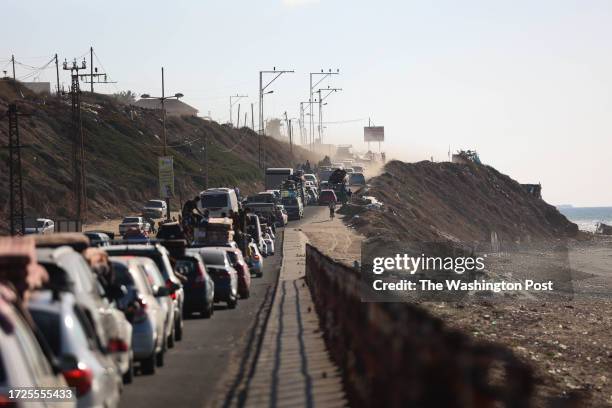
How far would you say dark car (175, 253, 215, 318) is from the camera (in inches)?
1068

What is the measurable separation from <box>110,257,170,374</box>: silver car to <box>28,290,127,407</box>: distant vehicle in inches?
210

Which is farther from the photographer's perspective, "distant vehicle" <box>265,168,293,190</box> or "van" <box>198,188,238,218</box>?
"distant vehicle" <box>265,168,293,190</box>

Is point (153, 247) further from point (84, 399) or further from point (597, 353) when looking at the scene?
point (597, 353)

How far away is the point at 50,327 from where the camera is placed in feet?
35.1

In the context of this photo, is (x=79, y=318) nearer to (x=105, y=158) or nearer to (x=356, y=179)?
(x=105, y=158)

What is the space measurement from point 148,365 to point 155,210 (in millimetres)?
86833

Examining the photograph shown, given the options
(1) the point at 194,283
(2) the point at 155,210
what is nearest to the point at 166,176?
(2) the point at 155,210

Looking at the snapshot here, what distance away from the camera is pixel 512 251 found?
392 ft

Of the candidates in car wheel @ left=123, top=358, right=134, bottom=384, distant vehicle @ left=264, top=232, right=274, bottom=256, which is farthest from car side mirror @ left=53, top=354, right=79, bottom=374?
distant vehicle @ left=264, top=232, right=274, bottom=256

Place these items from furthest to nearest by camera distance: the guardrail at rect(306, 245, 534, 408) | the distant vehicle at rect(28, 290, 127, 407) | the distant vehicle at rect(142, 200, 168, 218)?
the distant vehicle at rect(142, 200, 168, 218) < the distant vehicle at rect(28, 290, 127, 407) < the guardrail at rect(306, 245, 534, 408)

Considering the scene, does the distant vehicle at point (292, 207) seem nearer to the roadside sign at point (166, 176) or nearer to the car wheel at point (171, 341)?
the roadside sign at point (166, 176)

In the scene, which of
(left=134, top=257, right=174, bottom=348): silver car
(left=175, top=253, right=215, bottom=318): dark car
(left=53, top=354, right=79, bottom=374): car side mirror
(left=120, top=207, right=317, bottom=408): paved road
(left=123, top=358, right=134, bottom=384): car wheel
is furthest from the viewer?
(left=175, top=253, right=215, bottom=318): dark car

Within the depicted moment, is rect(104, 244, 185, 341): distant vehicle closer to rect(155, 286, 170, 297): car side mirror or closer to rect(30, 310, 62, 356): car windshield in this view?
rect(155, 286, 170, 297): car side mirror

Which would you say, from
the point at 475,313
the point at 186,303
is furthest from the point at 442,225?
the point at 186,303
